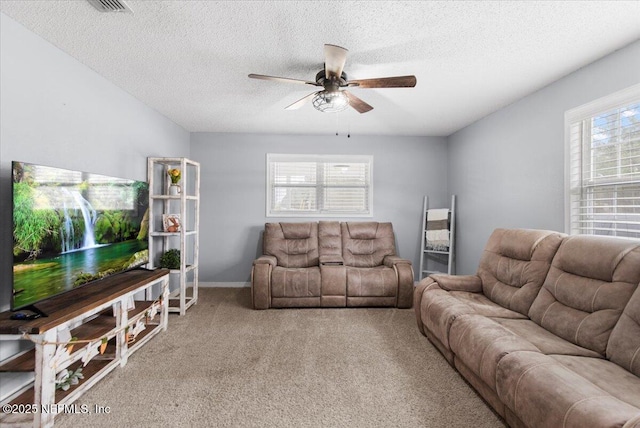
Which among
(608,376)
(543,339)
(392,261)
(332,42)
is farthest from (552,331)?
(332,42)

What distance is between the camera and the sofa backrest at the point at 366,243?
4195 mm

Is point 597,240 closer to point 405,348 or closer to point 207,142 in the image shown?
point 405,348

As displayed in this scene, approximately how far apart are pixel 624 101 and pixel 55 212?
13.2 feet

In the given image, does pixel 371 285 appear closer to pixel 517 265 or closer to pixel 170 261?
pixel 517 265

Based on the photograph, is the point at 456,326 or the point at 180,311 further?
the point at 180,311

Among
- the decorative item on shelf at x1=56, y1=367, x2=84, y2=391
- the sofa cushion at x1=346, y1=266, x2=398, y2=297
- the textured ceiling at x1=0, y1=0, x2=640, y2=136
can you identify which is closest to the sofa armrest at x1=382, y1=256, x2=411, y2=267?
the sofa cushion at x1=346, y1=266, x2=398, y2=297

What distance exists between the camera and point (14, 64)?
1839 millimetres

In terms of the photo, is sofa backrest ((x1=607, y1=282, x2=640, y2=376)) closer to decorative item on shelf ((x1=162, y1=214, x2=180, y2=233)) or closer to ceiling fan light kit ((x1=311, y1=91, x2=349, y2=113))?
ceiling fan light kit ((x1=311, y1=91, x2=349, y2=113))

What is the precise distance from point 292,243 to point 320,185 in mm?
1080

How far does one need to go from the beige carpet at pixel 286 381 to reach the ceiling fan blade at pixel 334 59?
89.0 inches

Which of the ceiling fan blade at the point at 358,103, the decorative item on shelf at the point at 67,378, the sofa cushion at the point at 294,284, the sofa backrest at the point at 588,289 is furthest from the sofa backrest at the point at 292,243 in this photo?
the sofa backrest at the point at 588,289

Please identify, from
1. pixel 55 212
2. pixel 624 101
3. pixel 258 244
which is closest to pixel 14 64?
pixel 55 212

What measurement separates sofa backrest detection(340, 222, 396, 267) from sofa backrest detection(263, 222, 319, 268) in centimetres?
46

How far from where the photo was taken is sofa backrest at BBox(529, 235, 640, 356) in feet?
5.35
